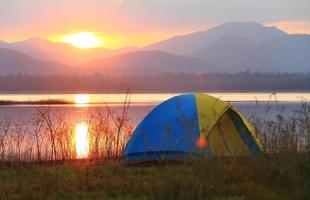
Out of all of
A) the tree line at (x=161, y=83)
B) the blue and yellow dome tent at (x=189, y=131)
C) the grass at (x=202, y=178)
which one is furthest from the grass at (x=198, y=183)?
the tree line at (x=161, y=83)

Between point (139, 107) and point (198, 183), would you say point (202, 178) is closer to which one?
point (198, 183)

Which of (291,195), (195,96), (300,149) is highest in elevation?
(195,96)

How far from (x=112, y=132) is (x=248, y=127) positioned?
409cm

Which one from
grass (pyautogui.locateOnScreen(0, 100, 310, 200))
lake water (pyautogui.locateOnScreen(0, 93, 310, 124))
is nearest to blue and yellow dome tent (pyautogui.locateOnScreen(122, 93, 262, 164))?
lake water (pyautogui.locateOnScreen(0, 93, 310, 124))

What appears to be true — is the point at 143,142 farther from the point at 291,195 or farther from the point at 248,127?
the point at 291,195

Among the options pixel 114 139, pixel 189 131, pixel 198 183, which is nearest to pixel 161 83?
pixel 114 139

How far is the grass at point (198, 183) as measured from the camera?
7410 millimetres

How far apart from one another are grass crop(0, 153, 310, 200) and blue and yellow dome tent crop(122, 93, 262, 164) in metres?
1.74

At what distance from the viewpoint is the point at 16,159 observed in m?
12.3

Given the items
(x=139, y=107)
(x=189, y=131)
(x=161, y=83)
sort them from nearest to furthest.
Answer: (x=189, y=131), (x=139, y=107), (x=161, y=83)

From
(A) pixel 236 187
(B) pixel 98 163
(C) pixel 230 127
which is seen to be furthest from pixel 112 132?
(A) pixel 236 187

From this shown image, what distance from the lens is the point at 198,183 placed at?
7.44 meters

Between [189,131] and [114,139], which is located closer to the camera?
[189,131]

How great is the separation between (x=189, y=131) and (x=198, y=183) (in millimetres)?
3662
